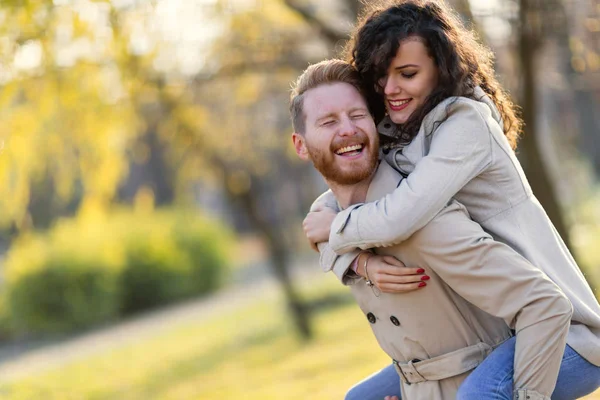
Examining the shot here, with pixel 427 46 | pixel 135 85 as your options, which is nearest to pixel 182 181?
pixel 135 85

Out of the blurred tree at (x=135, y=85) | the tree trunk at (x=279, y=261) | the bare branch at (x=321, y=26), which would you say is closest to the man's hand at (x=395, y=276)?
the blurred tree at (x=135, y=85)

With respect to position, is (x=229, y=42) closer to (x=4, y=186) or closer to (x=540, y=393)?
(x=4, y=186)

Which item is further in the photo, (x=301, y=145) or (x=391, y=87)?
(x=301, y=145)

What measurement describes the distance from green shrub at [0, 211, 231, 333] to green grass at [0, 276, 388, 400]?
2689 millimetres

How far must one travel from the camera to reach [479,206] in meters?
2.75

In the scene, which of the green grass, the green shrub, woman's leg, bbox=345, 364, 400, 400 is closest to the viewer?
woman's leg, bbox=345, 364, 400, 400

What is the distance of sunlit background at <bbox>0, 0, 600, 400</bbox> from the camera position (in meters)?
7.04

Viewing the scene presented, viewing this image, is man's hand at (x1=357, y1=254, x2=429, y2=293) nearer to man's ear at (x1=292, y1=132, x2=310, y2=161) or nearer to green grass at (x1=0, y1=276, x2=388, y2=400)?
man's ear at (x1=292, y1=132, x2=310, y2=161)

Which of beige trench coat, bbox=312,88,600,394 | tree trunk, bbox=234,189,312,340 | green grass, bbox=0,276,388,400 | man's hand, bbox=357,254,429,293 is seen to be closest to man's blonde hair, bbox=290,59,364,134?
beige trench coat, bbox=312,88,600,394

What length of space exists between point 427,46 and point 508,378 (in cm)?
110

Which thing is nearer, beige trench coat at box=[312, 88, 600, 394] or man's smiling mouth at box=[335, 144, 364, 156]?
beige trench coat at box=[312, 88, 600, 394]

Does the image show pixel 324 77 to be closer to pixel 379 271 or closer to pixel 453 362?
pixel 379 271

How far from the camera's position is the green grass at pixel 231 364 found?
355 inches

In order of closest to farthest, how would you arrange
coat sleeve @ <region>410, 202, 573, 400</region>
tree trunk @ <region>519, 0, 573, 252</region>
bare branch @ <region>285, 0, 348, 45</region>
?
coat sleeve @ <region>410, 202, 573, 400</region> < tree trunk @ <region>519, 0, 573, 252</region> < bare branch @ <region>285, 0, 348, 45</region>
